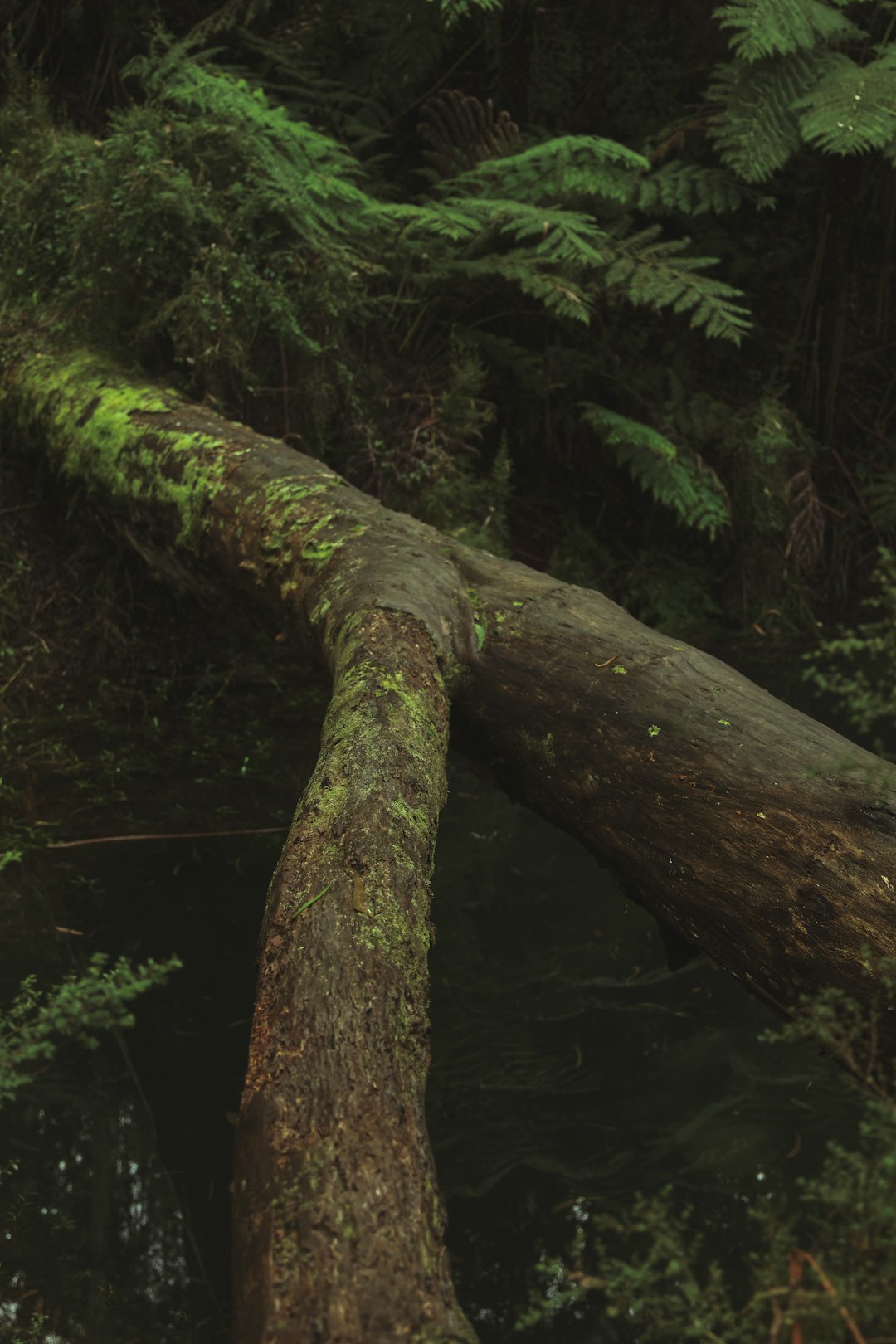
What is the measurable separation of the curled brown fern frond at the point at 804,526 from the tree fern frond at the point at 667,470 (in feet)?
1.51

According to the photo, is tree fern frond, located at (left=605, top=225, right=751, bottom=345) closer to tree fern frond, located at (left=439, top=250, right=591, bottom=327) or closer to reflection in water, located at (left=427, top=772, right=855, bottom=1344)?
tree fern frond, located at (left=439, top=250, right=591, bottom=327)

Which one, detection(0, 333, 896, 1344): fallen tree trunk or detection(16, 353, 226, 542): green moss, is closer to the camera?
detection(0, 333, 896, 1344): fallen tree trunk

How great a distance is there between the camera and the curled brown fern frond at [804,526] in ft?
18.9

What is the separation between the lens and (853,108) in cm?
509

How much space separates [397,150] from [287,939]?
5608 millimetres

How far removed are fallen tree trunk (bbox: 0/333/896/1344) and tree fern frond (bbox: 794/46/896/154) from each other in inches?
115

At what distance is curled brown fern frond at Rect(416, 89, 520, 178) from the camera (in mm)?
5719

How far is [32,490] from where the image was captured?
4.96m

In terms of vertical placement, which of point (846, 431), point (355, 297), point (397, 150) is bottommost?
point (355, 297)

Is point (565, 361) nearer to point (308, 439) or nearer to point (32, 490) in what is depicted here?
point (308, 439)

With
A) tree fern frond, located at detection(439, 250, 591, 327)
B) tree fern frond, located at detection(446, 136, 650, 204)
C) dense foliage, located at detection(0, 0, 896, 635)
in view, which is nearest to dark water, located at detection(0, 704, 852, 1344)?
dense foliage, located at detection(0, 0, 896, 635)

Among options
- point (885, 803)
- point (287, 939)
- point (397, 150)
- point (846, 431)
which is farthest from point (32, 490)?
point (846, 431)

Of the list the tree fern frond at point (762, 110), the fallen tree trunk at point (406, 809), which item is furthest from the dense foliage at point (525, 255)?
the fallen tree trunk at point (406, 809)

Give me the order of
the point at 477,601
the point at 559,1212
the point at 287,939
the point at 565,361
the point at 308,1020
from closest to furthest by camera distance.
Result: 1. the point at 308,1020
2. the point at 287,939
3. the point at 559,1212
4. the point at 477,601
5. the point at 565,361
